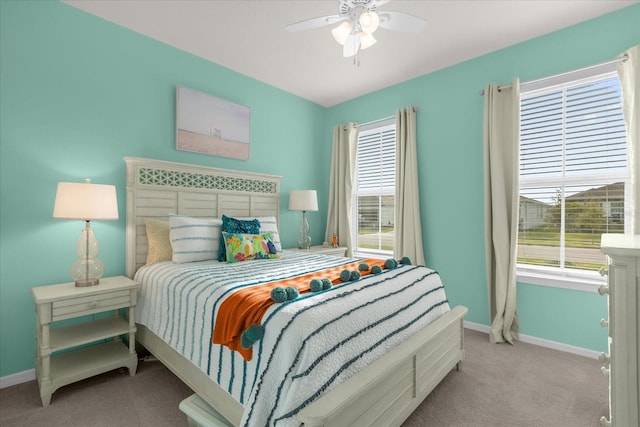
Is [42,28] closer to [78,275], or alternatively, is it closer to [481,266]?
[78,275]

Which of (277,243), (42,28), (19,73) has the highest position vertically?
(42,28)

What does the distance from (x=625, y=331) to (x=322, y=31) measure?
291 cm

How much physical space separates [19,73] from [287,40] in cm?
213

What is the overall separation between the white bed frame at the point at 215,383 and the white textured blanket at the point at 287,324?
8 cm

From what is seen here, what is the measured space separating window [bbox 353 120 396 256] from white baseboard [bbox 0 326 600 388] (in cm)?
135

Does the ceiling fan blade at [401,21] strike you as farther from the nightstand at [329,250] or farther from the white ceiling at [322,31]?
the nightstand at [329,250]

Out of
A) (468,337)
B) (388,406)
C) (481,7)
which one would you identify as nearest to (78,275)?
(388,406)

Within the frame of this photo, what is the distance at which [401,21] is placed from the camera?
195 cm

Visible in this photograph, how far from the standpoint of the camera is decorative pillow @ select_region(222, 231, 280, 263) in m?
2.62

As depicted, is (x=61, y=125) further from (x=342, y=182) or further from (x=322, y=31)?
(x=342, y=182)

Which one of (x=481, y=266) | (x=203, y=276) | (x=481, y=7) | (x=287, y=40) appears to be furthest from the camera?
(x=481, y=266)

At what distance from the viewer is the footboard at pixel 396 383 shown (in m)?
1.20

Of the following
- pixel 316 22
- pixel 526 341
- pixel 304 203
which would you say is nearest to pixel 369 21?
pixel 316 22

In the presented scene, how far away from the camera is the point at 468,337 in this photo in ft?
9.89
